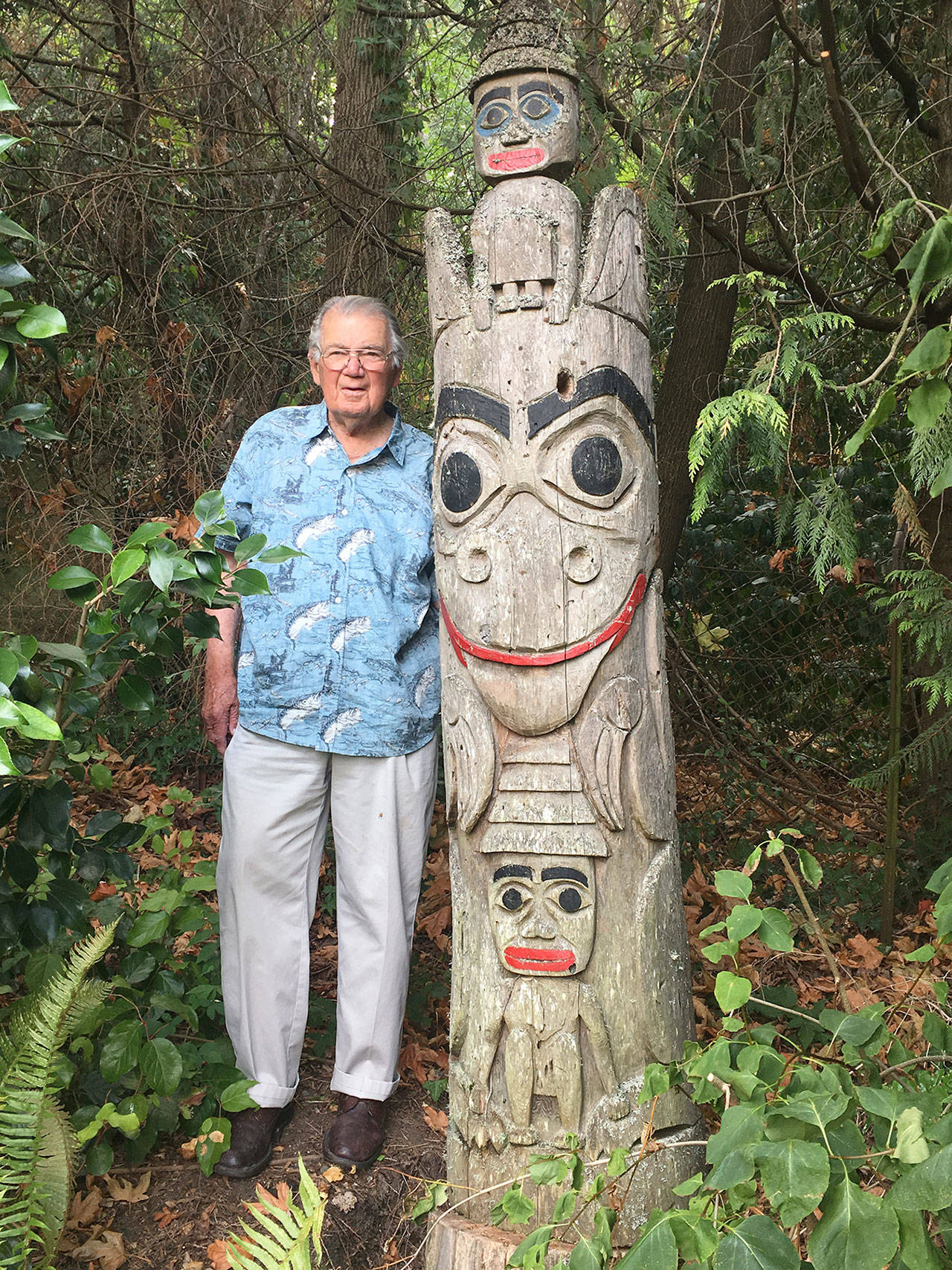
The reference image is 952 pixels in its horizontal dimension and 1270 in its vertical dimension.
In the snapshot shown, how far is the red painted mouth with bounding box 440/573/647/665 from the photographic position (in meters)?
2.89

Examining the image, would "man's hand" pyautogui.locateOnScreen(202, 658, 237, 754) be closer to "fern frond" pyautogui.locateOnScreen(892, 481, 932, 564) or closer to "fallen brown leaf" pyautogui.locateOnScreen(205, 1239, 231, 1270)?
"fallen brown leaf" pyautogui.locateOnScreen(205, 1239, 231, 1270)

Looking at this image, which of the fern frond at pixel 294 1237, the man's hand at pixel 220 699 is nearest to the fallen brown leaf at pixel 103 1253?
the fern frond at pixel 294 1237

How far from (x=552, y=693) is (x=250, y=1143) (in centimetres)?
172

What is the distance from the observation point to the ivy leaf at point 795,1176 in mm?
1639

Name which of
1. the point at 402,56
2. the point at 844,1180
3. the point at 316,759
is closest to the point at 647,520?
the point at 316,759

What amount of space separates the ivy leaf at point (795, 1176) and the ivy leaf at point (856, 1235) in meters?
0.04

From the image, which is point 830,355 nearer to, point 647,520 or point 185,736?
point 647,520

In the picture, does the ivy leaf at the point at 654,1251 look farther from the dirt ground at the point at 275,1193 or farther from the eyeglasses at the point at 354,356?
the eyeglasses at the point at 354,356

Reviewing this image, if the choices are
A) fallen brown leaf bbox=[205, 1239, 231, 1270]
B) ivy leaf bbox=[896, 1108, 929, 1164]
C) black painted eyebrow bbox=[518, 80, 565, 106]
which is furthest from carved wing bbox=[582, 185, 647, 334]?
fallen brown leaf bbox=[205, 1239, 231, 1270]

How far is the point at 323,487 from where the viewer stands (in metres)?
3.39

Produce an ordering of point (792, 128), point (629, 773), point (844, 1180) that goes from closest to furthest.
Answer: point (844, 1180)
point (629, 773)
point (792, 128)

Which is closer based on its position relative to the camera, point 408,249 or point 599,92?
point 599,92

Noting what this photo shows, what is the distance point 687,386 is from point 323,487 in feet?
7.03

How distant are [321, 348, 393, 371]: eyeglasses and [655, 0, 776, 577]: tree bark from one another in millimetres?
1823
